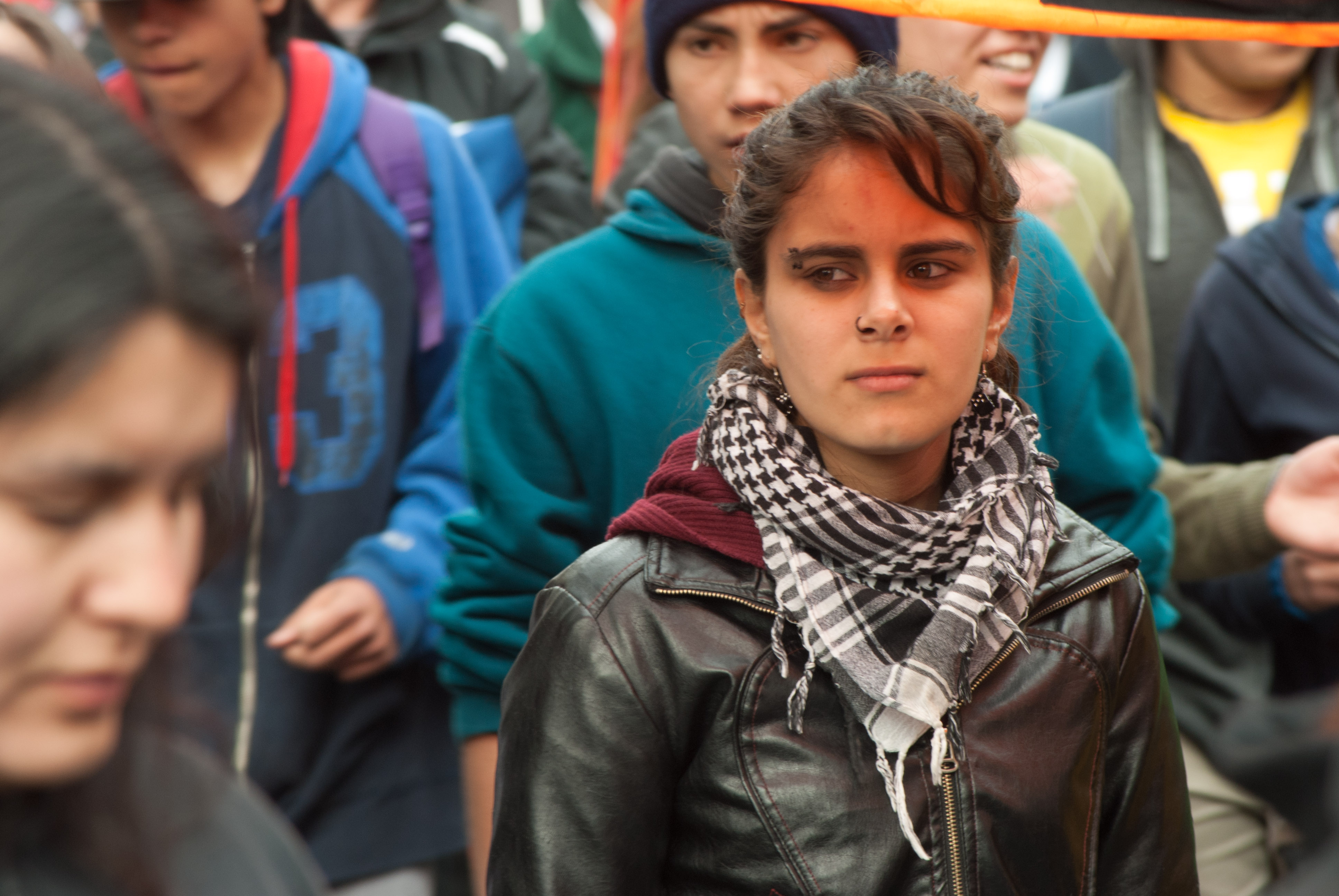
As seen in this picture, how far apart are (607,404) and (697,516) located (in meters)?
0.58

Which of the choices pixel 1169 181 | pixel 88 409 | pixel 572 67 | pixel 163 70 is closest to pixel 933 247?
pixel 88 409

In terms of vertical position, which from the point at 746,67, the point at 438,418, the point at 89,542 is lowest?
the point at 438,418

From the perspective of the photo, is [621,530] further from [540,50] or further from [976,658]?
[540,50]

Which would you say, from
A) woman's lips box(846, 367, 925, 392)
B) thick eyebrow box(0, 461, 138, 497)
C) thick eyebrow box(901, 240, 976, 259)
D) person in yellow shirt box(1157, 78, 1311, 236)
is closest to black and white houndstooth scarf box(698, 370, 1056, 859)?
woman's lips box(846, 367, 925, 392)

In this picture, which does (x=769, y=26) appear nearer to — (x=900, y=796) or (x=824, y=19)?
(x=824, y=19)

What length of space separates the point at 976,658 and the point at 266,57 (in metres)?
2.04

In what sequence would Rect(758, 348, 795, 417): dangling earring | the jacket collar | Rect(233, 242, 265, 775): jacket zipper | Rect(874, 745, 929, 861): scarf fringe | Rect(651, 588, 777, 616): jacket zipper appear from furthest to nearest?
the jacket collar, Rect(233, 242, 265, 775): jacket zipper, Rect(758, 348, 795, 417): dangling earring, Rect(651, 588, 777, 616): jacket zipper, Rect(874, 745, 929, 861): scarf fringe

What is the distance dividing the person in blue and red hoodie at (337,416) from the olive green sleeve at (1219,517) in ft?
4.91

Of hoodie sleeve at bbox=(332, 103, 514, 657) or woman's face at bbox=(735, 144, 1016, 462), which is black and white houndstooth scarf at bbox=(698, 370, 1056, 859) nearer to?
woman's face at bbox=(735, 144, 1016, 462)

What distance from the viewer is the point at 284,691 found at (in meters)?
2.80

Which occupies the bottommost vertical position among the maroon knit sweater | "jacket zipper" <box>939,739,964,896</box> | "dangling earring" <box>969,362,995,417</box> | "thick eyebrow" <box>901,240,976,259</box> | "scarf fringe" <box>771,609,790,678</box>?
"jacket zipper" <box>939,739,964,896</box>

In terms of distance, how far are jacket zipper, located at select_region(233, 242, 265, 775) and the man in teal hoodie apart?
1.28 ft

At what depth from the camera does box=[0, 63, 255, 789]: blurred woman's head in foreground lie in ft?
3.50

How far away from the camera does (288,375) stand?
2.93 meters
